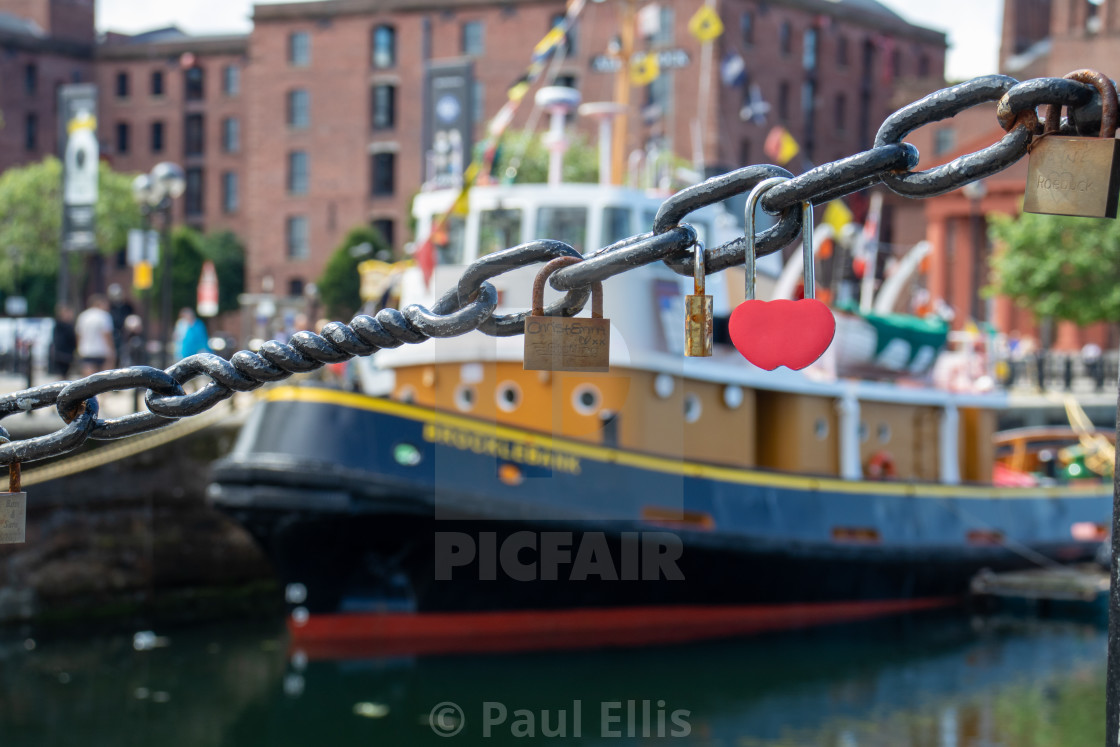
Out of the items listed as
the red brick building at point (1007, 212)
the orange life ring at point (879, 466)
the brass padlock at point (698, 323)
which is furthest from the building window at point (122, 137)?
the brass padlock at point (698, 323)

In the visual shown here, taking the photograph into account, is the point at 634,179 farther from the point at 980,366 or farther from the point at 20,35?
the point at 20,35

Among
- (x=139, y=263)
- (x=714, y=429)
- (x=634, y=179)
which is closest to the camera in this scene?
(x=714, y=429)

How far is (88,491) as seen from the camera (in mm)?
11836

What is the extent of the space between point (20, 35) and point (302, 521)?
57.1m

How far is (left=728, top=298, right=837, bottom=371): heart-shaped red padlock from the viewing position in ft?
6.20

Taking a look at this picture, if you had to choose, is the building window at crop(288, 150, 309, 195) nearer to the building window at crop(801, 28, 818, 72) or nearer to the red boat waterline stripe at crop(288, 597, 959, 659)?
the building window at crop(801, 28, 818, 72)

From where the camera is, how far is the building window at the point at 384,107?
49.5 metres

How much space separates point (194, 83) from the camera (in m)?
60.5

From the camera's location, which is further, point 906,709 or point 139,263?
point 139,263

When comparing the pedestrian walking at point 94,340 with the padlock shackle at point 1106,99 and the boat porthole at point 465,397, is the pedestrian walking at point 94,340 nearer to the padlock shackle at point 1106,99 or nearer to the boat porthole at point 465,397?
the boat porthole at point 465,397

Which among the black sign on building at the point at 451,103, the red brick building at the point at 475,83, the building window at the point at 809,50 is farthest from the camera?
the building window at the point at 809,50

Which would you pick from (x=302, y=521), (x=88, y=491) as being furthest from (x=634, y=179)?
(x=88, y=491)

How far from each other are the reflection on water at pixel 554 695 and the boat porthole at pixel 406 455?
174cm

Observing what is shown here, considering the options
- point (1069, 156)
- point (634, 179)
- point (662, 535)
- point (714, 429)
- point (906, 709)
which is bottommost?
point (906, 709)
